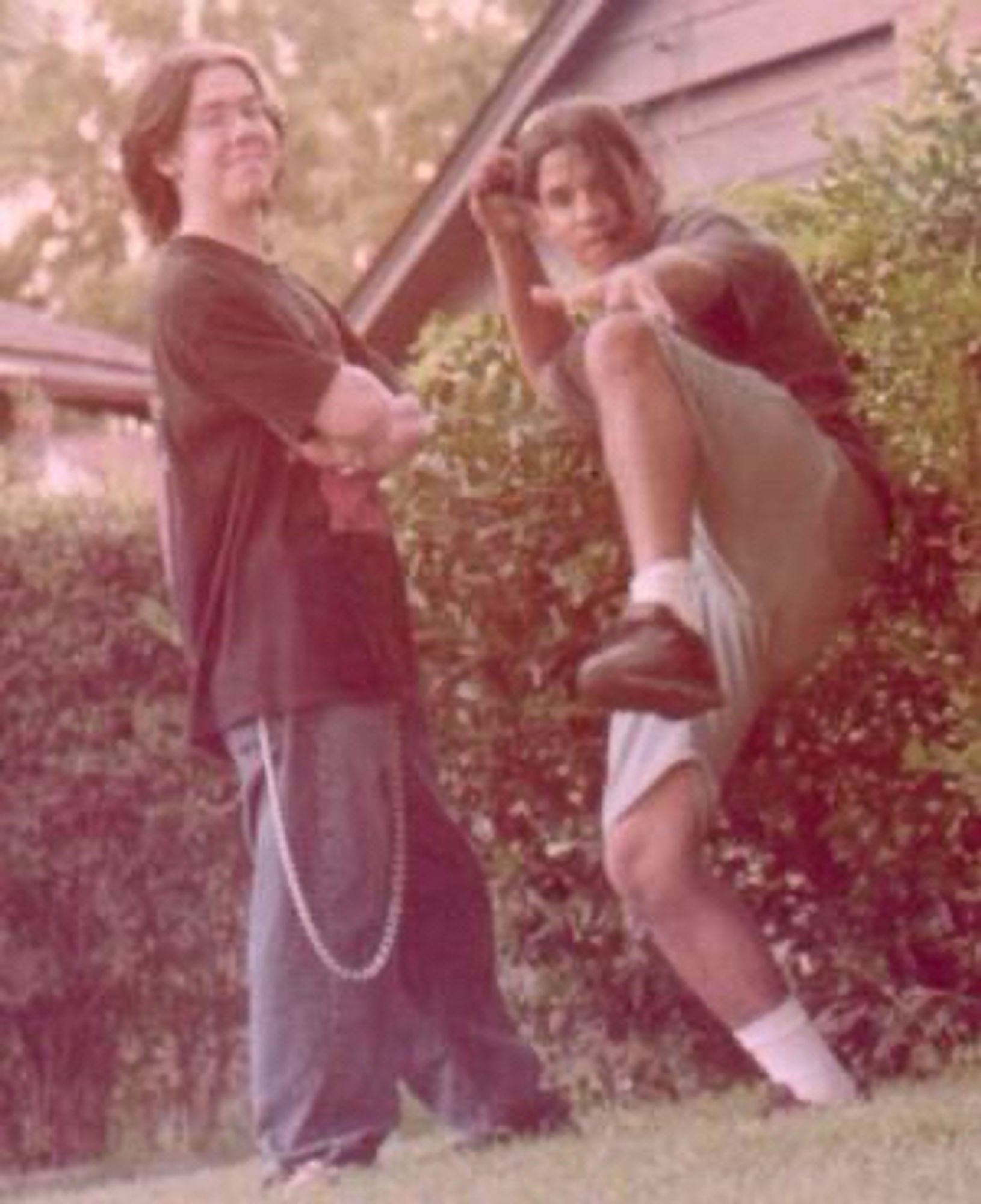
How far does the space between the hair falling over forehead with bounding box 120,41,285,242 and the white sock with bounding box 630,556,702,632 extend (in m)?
1.28

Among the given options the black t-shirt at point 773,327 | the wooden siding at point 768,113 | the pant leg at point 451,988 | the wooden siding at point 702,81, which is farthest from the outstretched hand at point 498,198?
the wooden siding at point 768,113

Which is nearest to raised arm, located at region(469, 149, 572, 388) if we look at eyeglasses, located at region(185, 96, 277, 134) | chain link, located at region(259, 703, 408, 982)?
eyeglasses, located at region(185, 96, 277, 134)

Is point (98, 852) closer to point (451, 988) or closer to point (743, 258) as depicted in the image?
point (451, 988)

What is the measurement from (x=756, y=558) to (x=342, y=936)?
0.98m

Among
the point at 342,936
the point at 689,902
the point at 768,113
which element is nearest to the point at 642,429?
the point at 689,902

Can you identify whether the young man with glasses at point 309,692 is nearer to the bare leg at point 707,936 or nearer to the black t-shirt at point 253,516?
the black t-shirt at point 253,516

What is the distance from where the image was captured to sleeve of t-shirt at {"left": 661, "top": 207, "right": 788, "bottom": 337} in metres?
6.16

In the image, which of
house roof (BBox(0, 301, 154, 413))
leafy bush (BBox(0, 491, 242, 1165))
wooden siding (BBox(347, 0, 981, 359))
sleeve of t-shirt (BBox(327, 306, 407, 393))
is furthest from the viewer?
house roof (BBox(0, 301, 154, 413))

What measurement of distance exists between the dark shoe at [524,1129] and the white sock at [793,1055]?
376mm

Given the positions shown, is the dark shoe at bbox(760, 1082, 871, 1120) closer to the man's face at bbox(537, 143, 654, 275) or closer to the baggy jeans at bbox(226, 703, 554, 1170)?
the baggy jeans at bbox(226, 703, 554, 1170)

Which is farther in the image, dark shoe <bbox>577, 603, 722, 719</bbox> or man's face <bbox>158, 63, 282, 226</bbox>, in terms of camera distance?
→ man's face <bbox>158, 63, 282, 226</bbox>

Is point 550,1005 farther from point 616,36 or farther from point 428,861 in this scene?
point 616,36

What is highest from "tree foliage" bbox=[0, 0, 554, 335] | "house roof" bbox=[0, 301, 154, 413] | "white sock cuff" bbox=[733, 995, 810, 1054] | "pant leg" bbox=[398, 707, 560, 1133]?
"tree foliage" bbox=[0, 0, 554, 335]

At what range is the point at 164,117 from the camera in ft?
20.7
